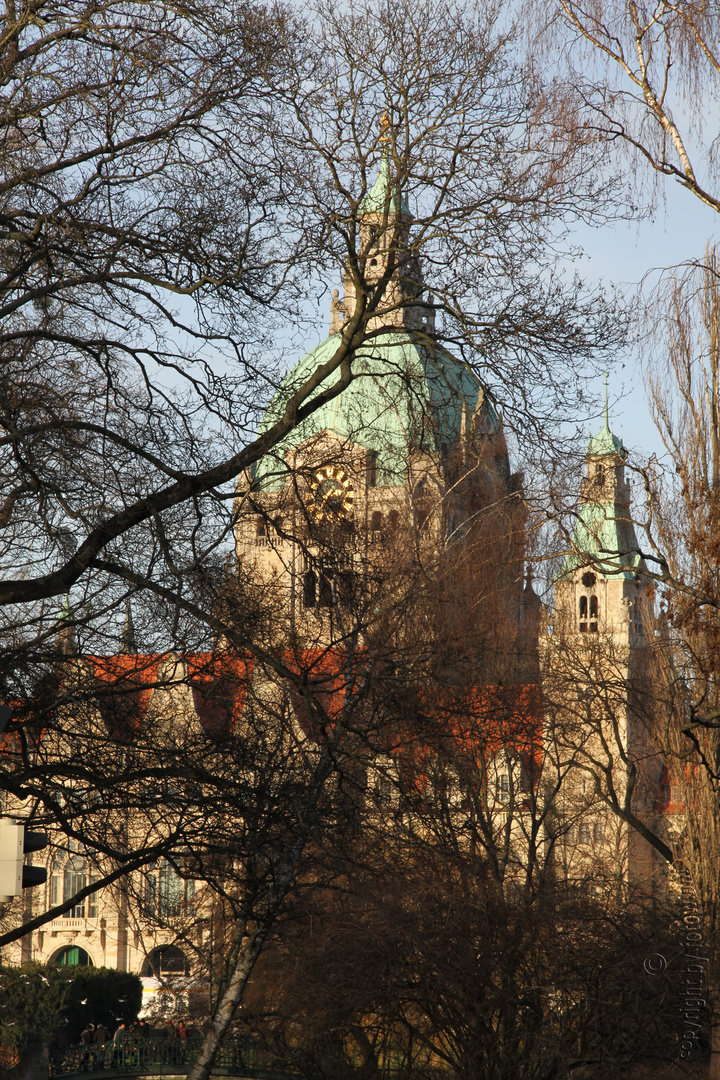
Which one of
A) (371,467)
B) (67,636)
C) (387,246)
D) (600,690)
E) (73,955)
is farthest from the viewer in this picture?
(73,955)

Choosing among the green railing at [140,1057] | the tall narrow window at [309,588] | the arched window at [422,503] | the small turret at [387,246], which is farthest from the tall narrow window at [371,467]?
the green railing at [140,1057]

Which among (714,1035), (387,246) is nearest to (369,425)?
(387,246)

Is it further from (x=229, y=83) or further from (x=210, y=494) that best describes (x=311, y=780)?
(x=229, y=83)

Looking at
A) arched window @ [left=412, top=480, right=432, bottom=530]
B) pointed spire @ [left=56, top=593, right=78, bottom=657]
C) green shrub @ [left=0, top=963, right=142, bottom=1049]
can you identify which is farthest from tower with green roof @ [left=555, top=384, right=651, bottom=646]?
green shrub @ [left=0, top=963, right=142, bottom=1049]

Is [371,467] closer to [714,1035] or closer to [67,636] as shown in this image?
[67,636]

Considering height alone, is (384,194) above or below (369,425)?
above

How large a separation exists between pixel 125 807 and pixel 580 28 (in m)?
7.48

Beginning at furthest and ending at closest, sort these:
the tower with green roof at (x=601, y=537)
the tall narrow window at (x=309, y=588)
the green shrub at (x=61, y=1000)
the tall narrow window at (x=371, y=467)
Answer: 1. the green shrub at (x=61, y=1000)
2. the tower with green roof at (x=601, y=537)
3. the tall narrow window at (x=371, y=467)
4. the tall narrow window at (x=309, y=588)

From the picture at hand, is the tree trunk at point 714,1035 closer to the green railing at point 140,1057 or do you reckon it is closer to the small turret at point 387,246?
the small turret at point 387,246

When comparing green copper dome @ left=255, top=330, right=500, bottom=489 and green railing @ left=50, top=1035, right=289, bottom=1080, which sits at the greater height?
green copper dome @ left=255, top=330, right=500, bottom=489

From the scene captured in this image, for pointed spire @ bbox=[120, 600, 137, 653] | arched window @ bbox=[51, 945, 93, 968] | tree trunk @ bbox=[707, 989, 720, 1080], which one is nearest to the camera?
pointed spire @ bbox=[120, 600, 137, 653]

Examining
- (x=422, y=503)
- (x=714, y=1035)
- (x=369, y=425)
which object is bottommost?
(x=714, y=1035)

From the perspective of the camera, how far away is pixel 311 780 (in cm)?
1031

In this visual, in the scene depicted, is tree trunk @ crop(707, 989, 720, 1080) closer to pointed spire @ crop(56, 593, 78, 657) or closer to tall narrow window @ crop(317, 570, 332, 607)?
tall narrow window @ crop(317, 570, 332, 607)
